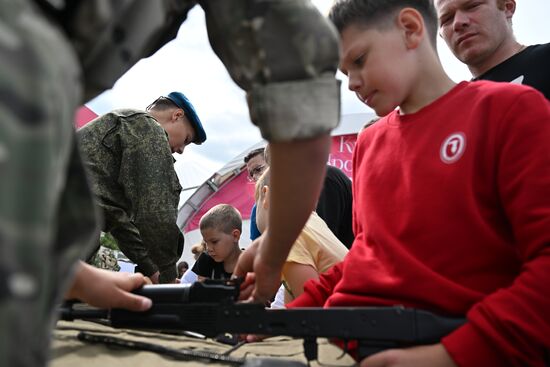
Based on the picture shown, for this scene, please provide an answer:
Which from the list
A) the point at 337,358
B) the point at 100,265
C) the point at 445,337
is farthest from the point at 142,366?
the point at 100,265

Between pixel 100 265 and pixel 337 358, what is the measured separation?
7.67ft

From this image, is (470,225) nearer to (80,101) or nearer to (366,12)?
(366,12)

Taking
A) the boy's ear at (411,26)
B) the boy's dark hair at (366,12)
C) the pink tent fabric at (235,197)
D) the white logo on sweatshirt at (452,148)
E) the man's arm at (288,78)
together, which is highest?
the boy's dark hair at (366,12)

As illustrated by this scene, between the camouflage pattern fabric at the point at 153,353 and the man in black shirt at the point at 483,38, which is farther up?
the man in black shirt at the point at 483,38

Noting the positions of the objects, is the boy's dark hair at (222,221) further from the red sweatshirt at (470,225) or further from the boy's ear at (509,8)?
the red sweatshirt at (470,225)

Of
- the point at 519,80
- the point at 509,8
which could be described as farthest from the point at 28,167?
the point at 509,8

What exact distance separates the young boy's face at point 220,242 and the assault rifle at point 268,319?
213 cm

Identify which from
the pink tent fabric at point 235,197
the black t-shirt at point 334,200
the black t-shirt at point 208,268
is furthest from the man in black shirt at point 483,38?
the pink tent fabric at point 235,197

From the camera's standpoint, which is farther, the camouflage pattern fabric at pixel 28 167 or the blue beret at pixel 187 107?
the blue beret at pixel 187 107

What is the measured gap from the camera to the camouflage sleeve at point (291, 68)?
685 millimetres

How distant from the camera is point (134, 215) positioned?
2500 millimetres

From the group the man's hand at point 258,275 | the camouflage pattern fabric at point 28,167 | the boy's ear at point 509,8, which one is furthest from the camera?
the boy's ear at point 509,8

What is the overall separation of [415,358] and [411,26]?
2.56ft

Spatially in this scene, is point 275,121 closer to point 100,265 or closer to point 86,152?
point 86,152
